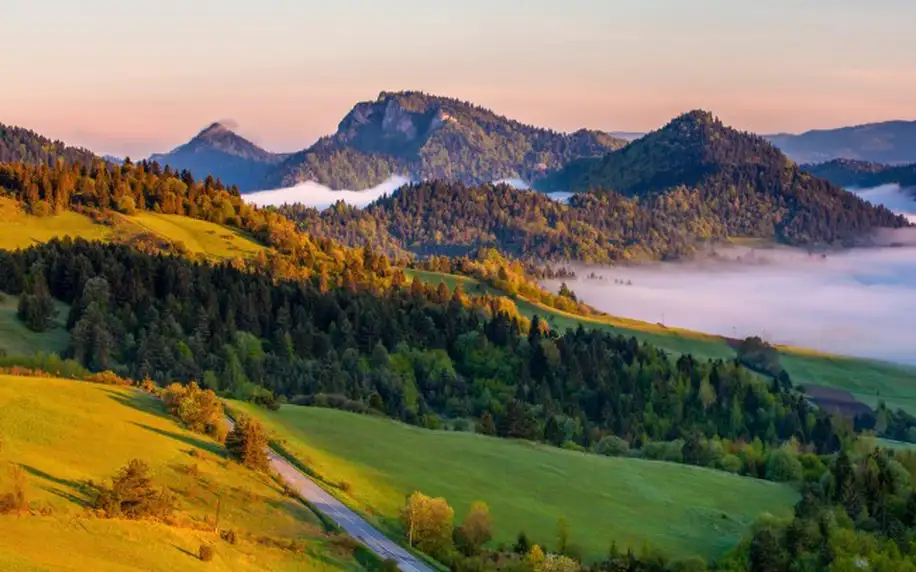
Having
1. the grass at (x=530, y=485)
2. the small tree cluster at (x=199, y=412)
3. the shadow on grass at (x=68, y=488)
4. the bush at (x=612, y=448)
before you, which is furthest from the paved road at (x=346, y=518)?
the bush at (x=612, y=448)

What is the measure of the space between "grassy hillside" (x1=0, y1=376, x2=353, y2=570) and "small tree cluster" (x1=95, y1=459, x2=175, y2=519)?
145cm

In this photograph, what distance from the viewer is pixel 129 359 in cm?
14712

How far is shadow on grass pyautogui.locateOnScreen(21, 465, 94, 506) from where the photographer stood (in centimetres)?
5641

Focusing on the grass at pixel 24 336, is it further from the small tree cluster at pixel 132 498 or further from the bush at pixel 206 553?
the bush at pixel 206 553

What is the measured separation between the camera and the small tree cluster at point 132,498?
54.7 m

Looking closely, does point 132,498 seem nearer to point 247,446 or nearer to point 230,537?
point 230,537

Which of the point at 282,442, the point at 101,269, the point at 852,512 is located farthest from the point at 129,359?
the point at 852,512

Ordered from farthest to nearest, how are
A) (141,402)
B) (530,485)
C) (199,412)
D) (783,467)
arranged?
1. (783,467)
2. (530,485)
3. (141,402)
4. (199,412)

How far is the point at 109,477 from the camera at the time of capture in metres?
62.4

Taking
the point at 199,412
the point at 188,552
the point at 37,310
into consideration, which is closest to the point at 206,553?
the point at 188,552

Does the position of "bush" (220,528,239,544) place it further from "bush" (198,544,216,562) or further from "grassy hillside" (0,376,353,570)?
"bush" (198,544,216,562)

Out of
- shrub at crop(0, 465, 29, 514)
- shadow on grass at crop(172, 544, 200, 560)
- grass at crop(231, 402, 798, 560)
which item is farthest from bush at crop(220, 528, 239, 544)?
grass at crop(231, 402, 798, 560)

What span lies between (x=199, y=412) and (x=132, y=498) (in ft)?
88.2

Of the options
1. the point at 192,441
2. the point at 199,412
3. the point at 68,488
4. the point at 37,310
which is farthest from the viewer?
the point at 37,310
